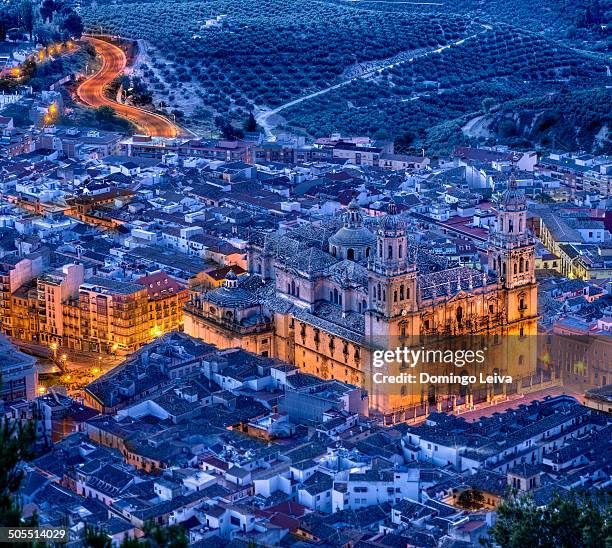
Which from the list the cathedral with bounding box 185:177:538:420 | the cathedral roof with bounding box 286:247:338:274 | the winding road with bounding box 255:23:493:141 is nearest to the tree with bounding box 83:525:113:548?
the cathedral with bounding box 185:177:538:420

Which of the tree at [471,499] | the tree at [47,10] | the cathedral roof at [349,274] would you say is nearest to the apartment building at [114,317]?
the cathedral roof at [349,274]

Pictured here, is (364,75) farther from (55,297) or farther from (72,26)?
(55,297)

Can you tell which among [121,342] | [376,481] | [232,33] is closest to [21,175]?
[121,342]

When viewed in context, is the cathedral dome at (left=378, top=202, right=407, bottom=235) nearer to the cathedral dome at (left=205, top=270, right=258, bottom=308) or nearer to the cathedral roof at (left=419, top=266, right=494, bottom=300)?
the cathedral roof at (left=419, top=266, right=494, bottom=300)

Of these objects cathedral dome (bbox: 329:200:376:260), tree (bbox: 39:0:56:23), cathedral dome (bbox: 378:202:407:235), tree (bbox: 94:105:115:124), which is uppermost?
cathedral dome (bbox: 378:202:407:235)

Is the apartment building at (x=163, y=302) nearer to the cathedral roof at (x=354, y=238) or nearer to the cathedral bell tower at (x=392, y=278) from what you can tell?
the cathedral roof at (x=354, y=238)

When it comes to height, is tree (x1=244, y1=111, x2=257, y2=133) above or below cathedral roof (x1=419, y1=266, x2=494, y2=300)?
below
